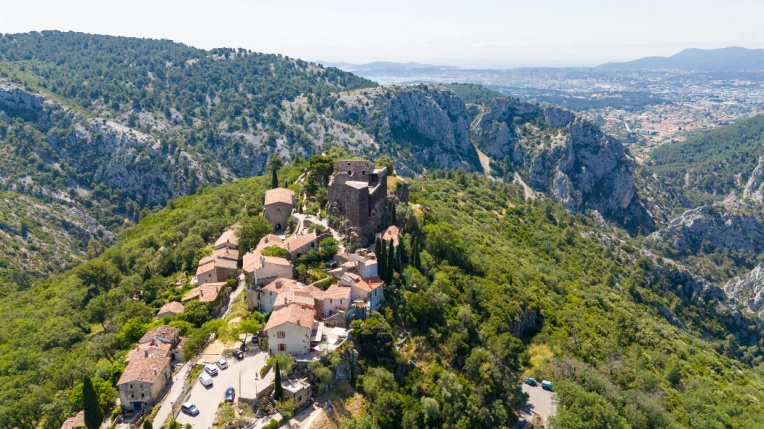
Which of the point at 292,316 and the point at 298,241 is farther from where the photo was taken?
the point at 298,241

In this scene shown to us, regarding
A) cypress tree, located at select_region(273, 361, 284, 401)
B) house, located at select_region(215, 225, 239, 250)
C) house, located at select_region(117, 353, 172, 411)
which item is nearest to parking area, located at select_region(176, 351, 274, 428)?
cypress tree, located at select_region(273, 361, 284, 401)

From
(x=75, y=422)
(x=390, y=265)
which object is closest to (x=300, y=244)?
(x=390, y=265)


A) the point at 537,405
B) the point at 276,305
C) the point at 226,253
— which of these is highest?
the point at 276,305

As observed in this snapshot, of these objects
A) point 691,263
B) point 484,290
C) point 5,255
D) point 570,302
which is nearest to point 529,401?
point 484,290

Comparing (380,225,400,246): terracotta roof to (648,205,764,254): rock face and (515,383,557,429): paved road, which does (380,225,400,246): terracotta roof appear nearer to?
(515,383,557,429): paved road

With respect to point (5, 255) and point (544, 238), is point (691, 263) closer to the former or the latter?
point (544, 238)

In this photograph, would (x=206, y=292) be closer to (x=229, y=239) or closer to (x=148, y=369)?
(x=229, y=239)
